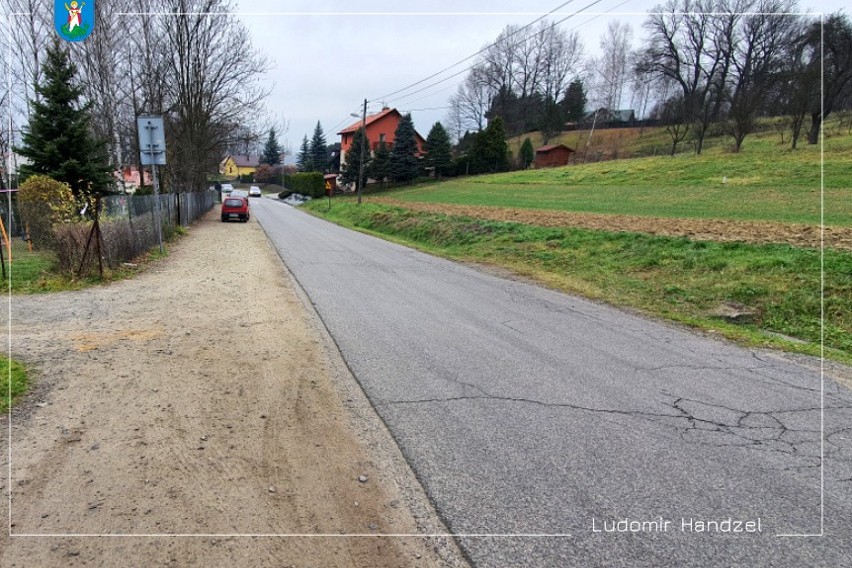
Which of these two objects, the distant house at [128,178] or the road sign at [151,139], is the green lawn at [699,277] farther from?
the distant house at [128,178]

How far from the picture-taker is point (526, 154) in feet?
212

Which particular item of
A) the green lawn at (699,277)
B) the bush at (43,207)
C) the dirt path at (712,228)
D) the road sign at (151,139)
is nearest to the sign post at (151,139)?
the road sign at (151,139)

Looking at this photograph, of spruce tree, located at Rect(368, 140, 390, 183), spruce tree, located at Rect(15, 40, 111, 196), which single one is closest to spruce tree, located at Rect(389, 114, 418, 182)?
spruce tree, located at Rect(368, 140, 390, 183)

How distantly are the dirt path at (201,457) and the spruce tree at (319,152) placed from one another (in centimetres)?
8973

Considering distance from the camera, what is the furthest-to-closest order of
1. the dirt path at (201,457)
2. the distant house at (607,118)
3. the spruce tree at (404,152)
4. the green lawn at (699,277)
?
the distant house at (607,118)
the spruce tree at (404,152)
the green lawn at (699,277)
the dirt path at (201,457)

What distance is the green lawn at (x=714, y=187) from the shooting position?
1894 cm

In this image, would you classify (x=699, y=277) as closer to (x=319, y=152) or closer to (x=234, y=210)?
(x=234, y=210)

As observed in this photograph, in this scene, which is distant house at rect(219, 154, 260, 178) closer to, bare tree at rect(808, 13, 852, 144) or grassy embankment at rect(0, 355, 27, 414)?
bare tree at rect(808, 13, 852, 144)

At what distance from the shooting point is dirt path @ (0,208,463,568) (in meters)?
2.63

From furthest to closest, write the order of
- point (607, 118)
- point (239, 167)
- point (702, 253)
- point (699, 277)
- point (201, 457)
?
1. point (239, 167)
2. point (607, 118)
3. point (702, 253)
4. point (699, 277)
5. point (201, 457)

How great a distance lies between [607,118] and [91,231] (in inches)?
3181

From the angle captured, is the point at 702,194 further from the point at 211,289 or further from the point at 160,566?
the point at 160,566

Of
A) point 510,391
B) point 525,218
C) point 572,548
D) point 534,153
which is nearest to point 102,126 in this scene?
point 525,218

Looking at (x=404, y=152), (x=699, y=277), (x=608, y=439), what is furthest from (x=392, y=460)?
(x=404, y=152)
